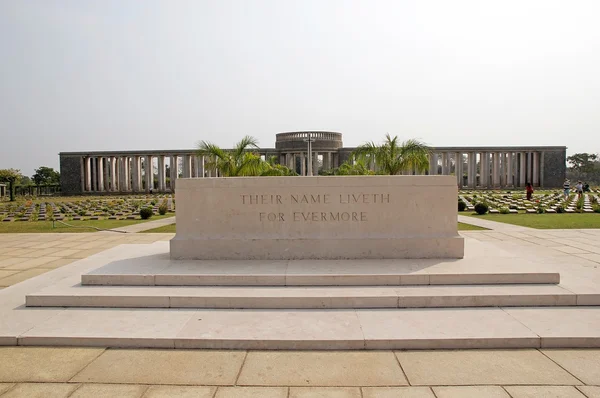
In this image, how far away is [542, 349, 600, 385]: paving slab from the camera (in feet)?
12.9

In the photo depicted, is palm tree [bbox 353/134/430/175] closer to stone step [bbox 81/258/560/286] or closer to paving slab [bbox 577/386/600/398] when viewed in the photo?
stone step [bbox 81/258/560/286]

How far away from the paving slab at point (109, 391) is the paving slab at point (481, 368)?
2.48 metres

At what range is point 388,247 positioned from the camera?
25.1 feet

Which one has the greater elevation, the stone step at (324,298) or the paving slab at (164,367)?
the stone step at (324,298)

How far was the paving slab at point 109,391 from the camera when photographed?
3689mm

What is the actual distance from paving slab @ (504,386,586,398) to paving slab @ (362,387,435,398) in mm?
723

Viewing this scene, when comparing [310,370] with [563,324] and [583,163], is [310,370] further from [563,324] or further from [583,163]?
[583,163]

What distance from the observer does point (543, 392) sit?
143 inches

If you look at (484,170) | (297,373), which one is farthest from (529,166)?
(297,373)

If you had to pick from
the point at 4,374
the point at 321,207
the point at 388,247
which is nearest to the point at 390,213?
the point at 388,247

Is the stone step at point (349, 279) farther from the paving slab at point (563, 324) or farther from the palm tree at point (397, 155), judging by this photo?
the palm tree at point (397, 155)

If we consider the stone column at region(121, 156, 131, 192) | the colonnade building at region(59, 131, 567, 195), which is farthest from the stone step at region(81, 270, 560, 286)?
A: the stone column at region(121, 156, 131, 192)

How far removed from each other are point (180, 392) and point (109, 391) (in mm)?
642

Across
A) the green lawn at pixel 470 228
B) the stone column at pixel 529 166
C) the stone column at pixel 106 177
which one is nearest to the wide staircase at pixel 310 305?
the green lawn at pixel 470 228
